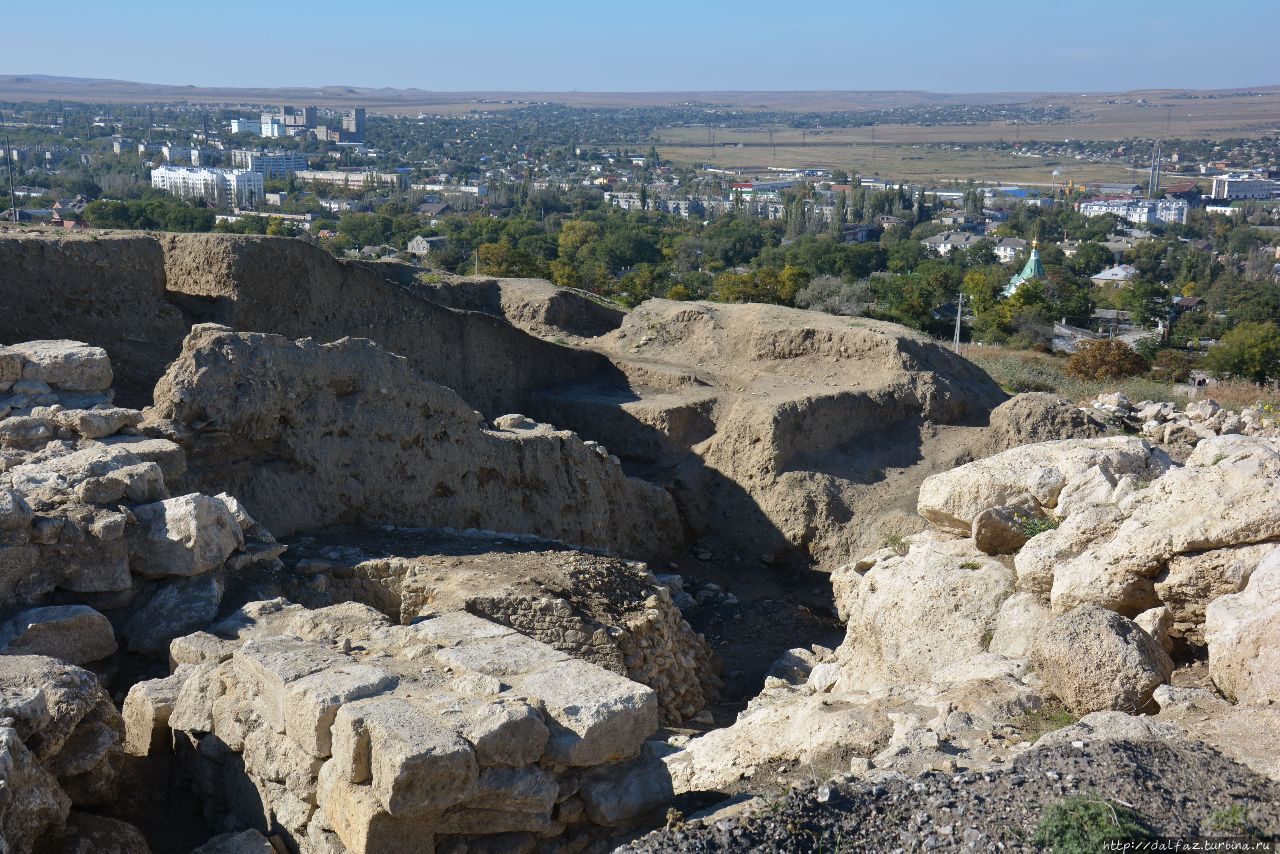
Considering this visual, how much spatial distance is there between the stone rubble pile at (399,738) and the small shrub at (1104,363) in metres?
24.3

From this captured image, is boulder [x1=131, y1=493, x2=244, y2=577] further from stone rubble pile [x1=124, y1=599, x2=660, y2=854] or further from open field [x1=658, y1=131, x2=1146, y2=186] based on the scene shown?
open field [x1=658, y1=131, x2=1146, y2=186]

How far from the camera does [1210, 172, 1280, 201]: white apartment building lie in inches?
4988

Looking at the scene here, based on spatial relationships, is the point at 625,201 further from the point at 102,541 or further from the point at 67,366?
the point at 102,541

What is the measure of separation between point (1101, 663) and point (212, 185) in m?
82.9

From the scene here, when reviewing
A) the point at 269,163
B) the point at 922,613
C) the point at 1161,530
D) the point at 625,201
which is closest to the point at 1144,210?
the point at 625,201

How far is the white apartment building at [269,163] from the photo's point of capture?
110500mm

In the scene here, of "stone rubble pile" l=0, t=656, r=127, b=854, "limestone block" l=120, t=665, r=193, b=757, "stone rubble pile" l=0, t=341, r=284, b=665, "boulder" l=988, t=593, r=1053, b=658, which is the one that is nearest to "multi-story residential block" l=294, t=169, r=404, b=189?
"stone rubble pile" l=0, t=341, r=284, b=665

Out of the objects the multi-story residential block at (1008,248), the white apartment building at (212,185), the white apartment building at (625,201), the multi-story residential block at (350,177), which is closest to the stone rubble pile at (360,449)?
the multi-story residential block at (1008,248)

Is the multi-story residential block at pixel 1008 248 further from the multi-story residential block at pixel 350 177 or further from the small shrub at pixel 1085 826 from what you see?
the small shrub at pixel 1085 826

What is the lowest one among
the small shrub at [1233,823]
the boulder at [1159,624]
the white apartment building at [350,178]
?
the boulder at [1159,624]

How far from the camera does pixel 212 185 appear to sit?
81.9 metres

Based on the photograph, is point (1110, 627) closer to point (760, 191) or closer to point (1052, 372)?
point (1052, 372)

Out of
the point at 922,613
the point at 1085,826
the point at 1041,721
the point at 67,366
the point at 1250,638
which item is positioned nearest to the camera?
the point at 1085,826

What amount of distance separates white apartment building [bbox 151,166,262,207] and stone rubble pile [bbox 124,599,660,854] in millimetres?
74161
